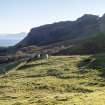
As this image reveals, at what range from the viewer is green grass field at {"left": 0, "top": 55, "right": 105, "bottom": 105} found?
4175 cm

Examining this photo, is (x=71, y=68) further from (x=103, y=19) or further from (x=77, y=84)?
(x=103, y=19)

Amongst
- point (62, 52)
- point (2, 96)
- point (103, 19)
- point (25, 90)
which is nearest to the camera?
point (2, 96)

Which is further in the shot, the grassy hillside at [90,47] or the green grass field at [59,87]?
the grassy hillside at [90,47]

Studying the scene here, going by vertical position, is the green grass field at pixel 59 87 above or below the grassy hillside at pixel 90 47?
below

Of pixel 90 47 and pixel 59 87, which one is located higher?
pixel 90 47

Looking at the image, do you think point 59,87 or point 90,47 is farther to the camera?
point 90,47

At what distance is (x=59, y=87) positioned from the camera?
194 ft

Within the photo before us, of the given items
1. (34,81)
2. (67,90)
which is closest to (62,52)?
(34,81)

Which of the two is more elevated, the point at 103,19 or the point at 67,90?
the point at 103,19

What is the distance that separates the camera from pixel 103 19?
198125mm

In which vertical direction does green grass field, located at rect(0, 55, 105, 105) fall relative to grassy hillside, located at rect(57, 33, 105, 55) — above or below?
below

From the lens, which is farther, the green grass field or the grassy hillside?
the grassy hillside

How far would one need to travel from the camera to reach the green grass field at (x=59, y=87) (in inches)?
1644

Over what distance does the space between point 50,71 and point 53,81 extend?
1438 centimetres
